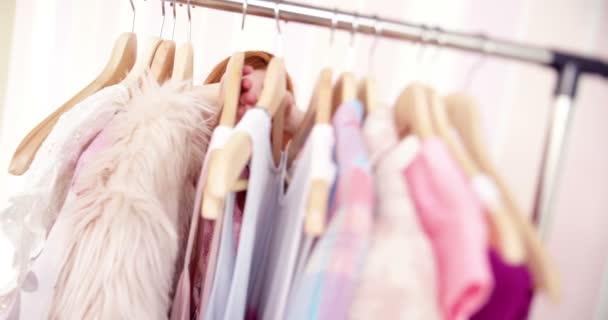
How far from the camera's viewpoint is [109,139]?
49 centimetres

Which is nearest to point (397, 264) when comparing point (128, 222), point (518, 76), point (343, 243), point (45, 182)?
point (343, 243)

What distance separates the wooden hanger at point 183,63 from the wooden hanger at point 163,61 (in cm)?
2

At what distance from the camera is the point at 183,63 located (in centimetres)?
57

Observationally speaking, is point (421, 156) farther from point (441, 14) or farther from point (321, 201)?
point (441, 14)

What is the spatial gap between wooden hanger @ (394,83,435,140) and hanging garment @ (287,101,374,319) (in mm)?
46

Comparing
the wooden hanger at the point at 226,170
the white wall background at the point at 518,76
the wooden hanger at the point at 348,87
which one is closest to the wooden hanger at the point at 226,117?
the wooden hanger at the point at 226,170

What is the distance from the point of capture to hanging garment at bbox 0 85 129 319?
1.57ft

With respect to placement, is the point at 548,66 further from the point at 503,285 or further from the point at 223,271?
the point at 223,271

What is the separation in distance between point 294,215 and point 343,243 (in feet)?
0.33

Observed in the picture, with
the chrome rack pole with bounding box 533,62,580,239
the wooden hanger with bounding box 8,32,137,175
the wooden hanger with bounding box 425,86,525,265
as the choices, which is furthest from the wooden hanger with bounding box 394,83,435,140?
the wooden hanger with bounding box 8,32,137,175

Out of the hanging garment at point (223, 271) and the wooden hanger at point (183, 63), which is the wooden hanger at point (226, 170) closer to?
the hanging garment at point (223, 271)

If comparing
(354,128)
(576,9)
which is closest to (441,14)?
(576,9)

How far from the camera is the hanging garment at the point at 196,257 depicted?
1.47ft

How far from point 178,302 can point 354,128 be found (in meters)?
0.28
